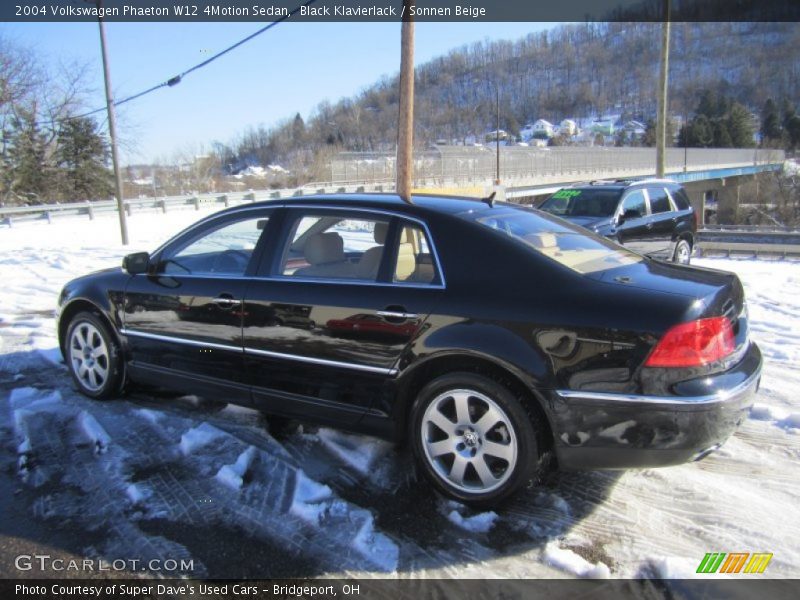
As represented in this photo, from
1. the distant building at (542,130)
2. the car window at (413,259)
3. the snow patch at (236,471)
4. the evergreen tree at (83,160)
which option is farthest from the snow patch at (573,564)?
the distant building at (542,130)

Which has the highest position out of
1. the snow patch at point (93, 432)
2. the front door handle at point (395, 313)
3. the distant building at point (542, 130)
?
the distant building at point (542, 130)

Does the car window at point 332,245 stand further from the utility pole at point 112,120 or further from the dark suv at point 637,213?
the utility pole at point 112,120

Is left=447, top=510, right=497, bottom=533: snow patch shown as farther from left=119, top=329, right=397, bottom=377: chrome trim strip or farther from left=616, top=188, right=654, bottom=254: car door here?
left=616, top=188, right=654, bottom=254: car door

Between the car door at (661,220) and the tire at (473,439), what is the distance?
831cm

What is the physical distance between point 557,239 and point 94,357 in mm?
3513

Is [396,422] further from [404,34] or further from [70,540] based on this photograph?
[404,34]

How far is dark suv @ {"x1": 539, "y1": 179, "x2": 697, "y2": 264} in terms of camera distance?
9.90 meters

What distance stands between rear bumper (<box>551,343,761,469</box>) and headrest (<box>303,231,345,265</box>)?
1643 millimetres

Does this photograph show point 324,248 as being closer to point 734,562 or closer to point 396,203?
point 396,203

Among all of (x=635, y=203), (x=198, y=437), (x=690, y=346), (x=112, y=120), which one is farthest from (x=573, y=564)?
(x=112, y=120)

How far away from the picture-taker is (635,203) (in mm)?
10289

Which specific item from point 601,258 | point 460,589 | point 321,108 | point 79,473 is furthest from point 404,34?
point 321,108

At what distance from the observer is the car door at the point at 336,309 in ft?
10.7

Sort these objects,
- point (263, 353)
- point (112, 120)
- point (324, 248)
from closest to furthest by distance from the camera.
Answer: point (263, 353)
point (324, 248)
point (112, 120)
